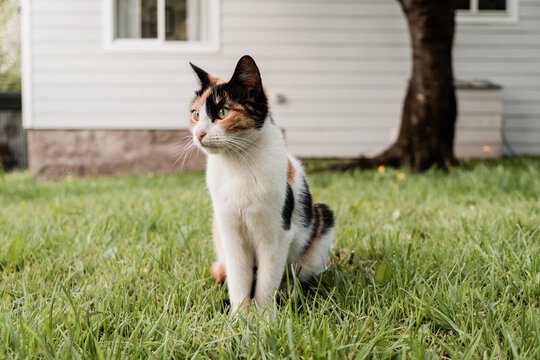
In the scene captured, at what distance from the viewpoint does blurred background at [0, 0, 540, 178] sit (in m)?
7.11

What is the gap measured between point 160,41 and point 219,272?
612 centimetres

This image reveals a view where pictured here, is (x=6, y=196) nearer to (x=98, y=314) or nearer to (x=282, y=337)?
(x=98, y=314)

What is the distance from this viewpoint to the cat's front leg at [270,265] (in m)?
1.67

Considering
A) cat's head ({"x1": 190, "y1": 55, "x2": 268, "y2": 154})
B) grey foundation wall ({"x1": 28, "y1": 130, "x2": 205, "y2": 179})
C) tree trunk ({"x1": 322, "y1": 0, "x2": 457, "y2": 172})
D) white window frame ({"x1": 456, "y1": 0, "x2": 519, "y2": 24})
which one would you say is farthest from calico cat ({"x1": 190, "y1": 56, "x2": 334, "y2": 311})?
Result: white window frame ({"x1": 456, "y1": 0, "x2": 519, "y2": 24})

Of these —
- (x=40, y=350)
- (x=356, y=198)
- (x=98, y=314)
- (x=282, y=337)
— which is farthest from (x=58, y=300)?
(x=356, y=198)

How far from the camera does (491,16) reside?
7.44 meters

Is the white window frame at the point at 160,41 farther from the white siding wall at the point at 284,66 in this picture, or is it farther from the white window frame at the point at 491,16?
the white window frame at the point at 491,16

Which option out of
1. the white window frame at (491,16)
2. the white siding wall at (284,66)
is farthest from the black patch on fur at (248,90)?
the white window frame at (491,16)

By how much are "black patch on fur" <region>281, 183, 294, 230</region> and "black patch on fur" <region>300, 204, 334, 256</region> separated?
230mm

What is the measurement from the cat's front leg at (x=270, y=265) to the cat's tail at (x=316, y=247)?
0.24m

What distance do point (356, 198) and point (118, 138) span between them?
479 centimetres

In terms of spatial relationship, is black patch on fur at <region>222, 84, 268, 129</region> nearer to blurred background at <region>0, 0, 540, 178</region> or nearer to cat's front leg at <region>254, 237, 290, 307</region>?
cat's front leg at <region>254, 237, 290, 307</region>

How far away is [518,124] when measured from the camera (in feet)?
25.2

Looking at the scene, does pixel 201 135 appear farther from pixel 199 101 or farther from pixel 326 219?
pixel 326 219
